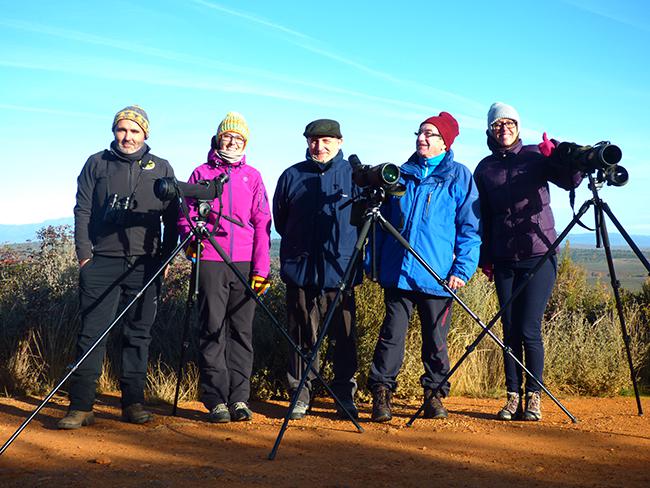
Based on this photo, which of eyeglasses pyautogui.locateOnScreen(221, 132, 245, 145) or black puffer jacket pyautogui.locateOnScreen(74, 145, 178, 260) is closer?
black puffer jacket pyautogui.locateOnScreen(74, 145, 178, 260)

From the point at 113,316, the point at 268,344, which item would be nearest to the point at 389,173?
the point at 113,316

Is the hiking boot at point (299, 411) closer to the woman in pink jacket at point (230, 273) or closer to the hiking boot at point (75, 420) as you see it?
the woman in pink jacket at point (230, 273)

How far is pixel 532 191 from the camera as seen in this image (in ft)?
17.3

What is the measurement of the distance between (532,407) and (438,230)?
5.09ft

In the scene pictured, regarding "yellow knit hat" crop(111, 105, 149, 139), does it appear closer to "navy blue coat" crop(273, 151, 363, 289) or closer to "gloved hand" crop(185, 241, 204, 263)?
"gloved hand" crop(185, 241, 204, 263)

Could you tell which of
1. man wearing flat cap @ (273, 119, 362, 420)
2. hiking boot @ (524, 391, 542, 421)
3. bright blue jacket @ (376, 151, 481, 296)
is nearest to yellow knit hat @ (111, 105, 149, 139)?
man wearing flat cap @ (273, 119, 362, 420)

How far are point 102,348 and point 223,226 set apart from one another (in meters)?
1.26

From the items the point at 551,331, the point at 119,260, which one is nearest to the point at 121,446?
the point at 119,260

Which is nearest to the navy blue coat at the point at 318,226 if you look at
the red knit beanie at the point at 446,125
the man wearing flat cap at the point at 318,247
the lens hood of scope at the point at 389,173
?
the man wearing flat cap at the point at 318,247

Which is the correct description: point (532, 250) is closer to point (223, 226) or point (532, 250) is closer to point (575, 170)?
point (575, 170)

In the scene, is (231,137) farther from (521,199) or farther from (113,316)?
(521,199)

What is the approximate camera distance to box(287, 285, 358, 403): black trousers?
5414mm

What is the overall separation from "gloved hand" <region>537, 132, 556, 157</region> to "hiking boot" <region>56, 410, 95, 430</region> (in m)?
3.82

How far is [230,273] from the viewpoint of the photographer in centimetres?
530
